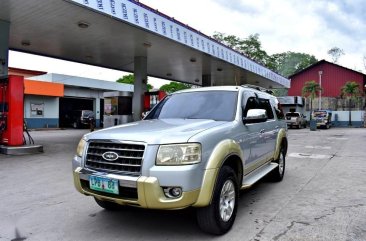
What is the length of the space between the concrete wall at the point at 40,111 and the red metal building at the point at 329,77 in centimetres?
3448

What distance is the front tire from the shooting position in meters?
3.70

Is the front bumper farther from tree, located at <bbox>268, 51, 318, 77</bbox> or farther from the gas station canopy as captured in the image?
tree, located at <bbox>268, 51, 318, 77</bbox>

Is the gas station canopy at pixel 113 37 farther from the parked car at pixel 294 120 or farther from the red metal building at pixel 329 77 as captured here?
the red metal building at pixel 329 77

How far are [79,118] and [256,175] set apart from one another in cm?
2842

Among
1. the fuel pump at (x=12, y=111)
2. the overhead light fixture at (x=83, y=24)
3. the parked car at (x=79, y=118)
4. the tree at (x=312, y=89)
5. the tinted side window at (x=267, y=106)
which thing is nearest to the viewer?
the tinted side window at (x=267, y=106)

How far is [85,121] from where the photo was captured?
30500 mm

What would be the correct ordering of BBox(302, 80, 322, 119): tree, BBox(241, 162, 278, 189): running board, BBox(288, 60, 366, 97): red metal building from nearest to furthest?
BBox(241, 162, 278, 189): running board
BBox(302, 80, 322, 119): tree
BBox(288, 60, 366, 97): red metal building

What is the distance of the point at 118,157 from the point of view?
3662 mm

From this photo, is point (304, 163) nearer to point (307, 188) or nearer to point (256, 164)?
point (307, 188)

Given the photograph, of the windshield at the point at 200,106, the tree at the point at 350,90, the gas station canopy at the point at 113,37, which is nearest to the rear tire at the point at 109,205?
the windshield at the point at 200,106

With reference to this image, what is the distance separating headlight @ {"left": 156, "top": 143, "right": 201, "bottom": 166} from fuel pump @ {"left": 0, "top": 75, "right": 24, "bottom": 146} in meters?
8.95

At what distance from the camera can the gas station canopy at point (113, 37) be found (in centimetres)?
991

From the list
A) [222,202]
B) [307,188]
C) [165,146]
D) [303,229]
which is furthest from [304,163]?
[165,146]

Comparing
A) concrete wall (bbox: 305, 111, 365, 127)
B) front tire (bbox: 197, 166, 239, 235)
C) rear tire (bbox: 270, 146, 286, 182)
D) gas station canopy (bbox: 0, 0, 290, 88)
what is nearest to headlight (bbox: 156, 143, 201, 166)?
front tire (bbox: 197, 166, 239, 235)
